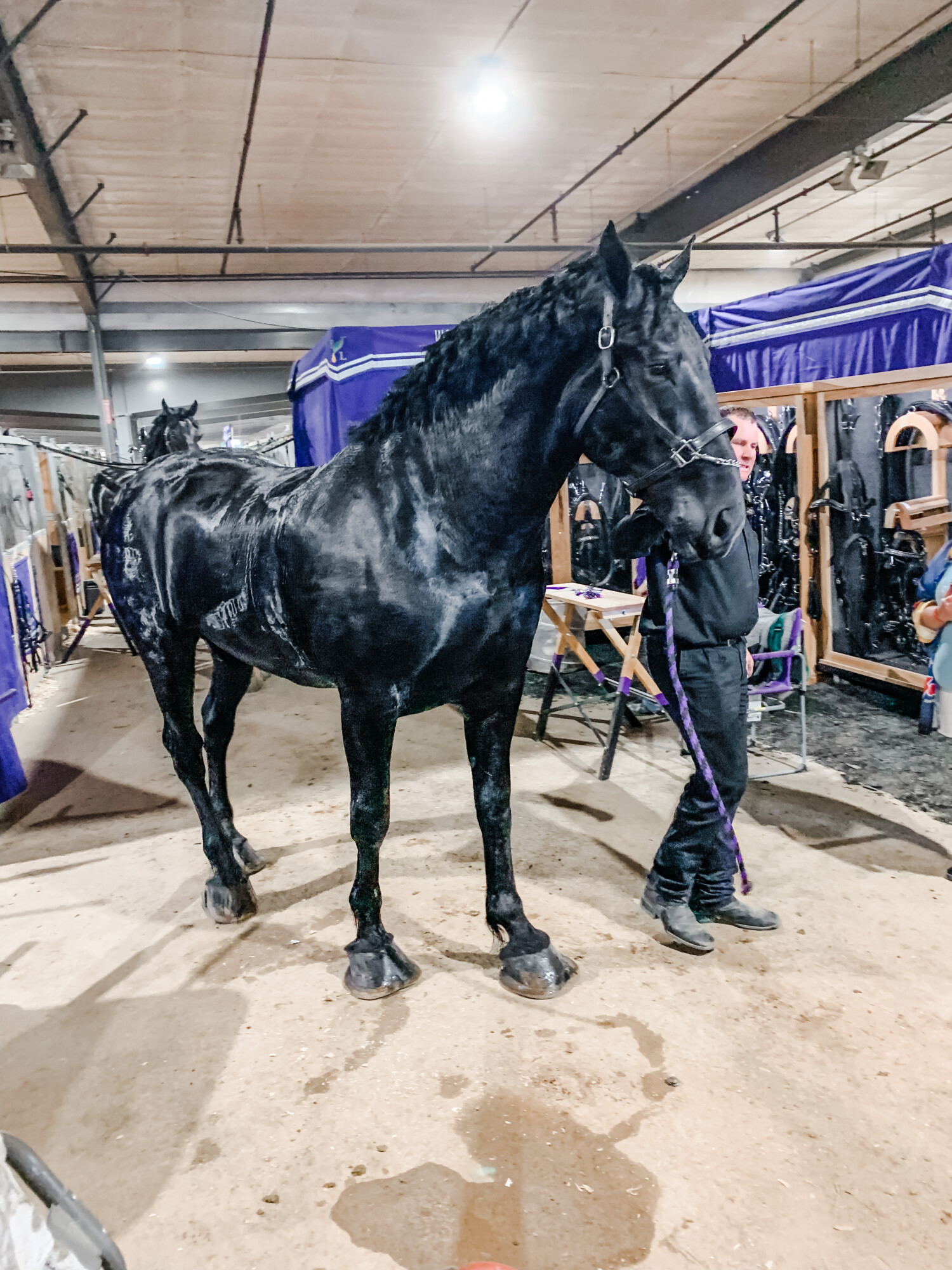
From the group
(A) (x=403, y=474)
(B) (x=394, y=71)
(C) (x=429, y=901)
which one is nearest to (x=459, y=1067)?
(C) (x=429, y=901)

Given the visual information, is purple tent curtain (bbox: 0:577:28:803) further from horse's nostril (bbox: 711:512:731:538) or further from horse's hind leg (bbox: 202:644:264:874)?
horse's nostril (bbox: 711:512:731:538)

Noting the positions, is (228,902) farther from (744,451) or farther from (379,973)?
(744,451)

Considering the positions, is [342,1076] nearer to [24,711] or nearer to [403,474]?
[403,474]

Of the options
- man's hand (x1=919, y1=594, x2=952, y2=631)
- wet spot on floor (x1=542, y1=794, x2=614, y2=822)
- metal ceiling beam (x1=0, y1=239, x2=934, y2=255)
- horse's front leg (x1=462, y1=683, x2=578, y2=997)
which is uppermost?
metal ceiling beam (x1=0, y1=239, x2=934, y2=255)

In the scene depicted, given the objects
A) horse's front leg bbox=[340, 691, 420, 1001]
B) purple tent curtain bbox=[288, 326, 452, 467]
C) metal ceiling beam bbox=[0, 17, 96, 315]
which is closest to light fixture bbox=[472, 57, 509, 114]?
→ purple tent curtain bbox=[288, 326, 452, 467]

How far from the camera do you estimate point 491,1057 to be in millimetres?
2332

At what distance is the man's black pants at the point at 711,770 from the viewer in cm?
277

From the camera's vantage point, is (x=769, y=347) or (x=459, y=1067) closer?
(x=459, y=1067)

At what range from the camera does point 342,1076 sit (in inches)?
89.5

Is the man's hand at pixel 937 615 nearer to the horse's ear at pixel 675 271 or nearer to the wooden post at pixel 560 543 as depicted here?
the horse's ear at pixel 675 271

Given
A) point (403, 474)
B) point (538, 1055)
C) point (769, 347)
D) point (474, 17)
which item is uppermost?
point (474, 17)

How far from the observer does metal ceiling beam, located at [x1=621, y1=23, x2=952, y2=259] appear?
7281 millimetres

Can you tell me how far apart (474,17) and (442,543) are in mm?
6028

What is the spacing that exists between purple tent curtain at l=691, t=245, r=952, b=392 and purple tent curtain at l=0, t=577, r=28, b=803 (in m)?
4.16
